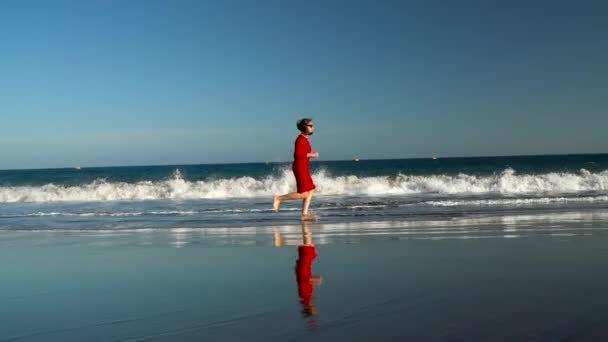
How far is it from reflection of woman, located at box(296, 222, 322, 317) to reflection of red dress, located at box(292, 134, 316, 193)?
2.57 m

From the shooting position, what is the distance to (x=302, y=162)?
35.6 ft

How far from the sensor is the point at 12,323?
407cm

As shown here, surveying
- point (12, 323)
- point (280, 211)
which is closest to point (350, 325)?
point (12, 323)

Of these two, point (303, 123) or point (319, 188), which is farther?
point (319, 188)

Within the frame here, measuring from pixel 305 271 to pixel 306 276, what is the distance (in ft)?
0.90

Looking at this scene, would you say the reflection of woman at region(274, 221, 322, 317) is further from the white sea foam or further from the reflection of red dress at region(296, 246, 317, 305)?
the white sea foam

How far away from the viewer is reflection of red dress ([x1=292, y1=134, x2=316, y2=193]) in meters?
10.8

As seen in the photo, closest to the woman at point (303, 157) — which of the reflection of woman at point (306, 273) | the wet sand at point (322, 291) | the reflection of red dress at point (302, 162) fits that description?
the reflection of red dress at point (302, 162)

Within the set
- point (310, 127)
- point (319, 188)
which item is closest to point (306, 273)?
point (310, 127)

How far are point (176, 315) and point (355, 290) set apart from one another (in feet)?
5.09

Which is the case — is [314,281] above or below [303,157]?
below

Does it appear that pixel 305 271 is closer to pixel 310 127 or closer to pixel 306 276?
pixel 306 276

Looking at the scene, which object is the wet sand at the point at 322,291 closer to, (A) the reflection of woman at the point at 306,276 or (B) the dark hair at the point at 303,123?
(A) the reflection of woman at the point at 306,276

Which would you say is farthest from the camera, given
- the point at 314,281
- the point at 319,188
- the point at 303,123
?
the point at 319,188
